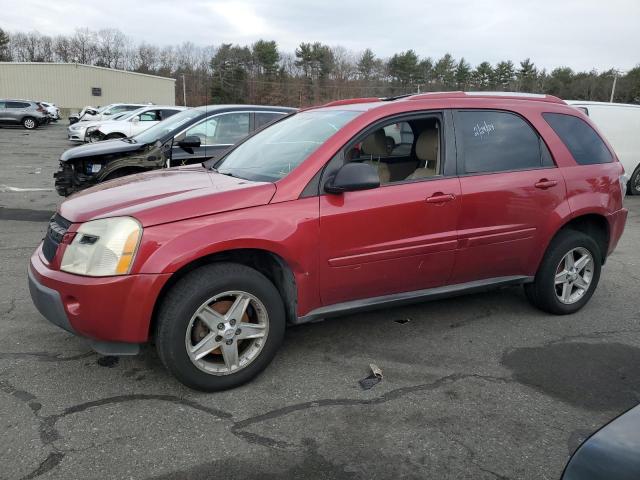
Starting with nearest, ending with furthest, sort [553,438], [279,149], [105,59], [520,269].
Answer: [553,438] → [279,149] → [520,269] → [105,59]

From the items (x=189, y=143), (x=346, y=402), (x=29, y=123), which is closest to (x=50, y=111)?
(x=29, y=123)

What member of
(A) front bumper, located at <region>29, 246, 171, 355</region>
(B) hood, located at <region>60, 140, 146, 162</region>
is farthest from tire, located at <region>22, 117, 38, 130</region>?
(A) front bumper, located at <region>29, 246, 171, 355</region>

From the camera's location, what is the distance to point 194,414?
295cm

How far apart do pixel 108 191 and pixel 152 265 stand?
3.09 feet

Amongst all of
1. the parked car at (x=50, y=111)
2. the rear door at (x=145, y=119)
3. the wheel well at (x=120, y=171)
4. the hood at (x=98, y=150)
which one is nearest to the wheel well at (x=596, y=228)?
the wheel well at (x=120, y=171)

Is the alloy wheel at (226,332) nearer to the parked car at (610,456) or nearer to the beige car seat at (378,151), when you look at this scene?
Answer: the beige car seat at (378,151)

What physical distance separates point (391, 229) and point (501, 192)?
3.33 feet

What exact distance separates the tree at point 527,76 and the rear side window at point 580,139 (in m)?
69.7

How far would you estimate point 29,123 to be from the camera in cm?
3172

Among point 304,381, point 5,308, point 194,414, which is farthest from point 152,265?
point 5,308

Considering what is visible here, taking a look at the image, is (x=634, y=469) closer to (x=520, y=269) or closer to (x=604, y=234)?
(x=520, y=269)

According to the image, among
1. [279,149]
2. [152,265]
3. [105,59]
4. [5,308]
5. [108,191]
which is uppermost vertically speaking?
[105,59]

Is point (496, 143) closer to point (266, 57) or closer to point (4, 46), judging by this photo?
point (266, 57)

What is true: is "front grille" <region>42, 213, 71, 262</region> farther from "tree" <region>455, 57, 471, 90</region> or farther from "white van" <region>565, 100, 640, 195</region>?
"tree" <region>455, 57, 471, 90</region>
